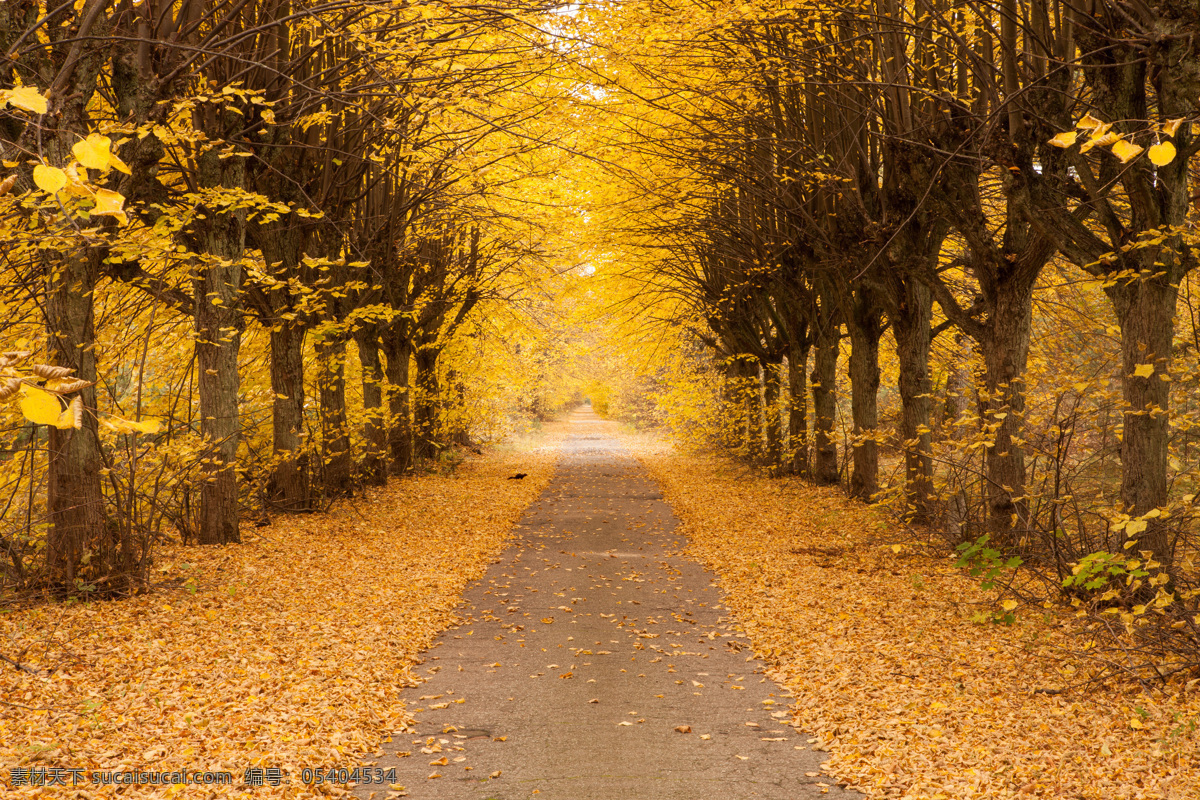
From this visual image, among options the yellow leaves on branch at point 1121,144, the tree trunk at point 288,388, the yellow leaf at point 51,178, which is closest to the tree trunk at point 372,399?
the tree trunk at point 288,388

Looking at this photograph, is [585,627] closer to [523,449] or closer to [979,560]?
[979,560]

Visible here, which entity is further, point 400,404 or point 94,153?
point 400,404

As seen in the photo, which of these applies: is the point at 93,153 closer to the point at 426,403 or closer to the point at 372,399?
the point at 372,399

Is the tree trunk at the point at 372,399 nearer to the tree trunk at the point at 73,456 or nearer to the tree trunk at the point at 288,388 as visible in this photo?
the tree trunk at the point at 288,388

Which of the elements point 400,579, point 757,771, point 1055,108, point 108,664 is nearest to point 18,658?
point 108,664

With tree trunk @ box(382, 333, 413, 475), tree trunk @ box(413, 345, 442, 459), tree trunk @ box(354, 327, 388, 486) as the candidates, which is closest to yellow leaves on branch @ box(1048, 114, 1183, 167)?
tree trunk @ box(354, 327, 388, 486)

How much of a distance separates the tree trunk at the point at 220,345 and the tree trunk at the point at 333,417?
7.34 feet

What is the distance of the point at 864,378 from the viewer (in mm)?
14617

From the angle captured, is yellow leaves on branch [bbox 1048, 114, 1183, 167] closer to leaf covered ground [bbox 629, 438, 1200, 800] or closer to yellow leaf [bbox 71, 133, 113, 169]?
yellow leaf [bbox 71, 133, 113, 169]

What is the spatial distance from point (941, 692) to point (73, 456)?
7354 millimetres

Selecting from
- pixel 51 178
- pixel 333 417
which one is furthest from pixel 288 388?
pixel 51 178

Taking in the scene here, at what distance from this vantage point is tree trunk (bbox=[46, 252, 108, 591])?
281 inches

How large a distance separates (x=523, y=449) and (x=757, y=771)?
95.5ft

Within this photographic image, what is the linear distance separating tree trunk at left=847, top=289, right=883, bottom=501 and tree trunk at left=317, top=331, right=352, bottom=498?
8810 mm
